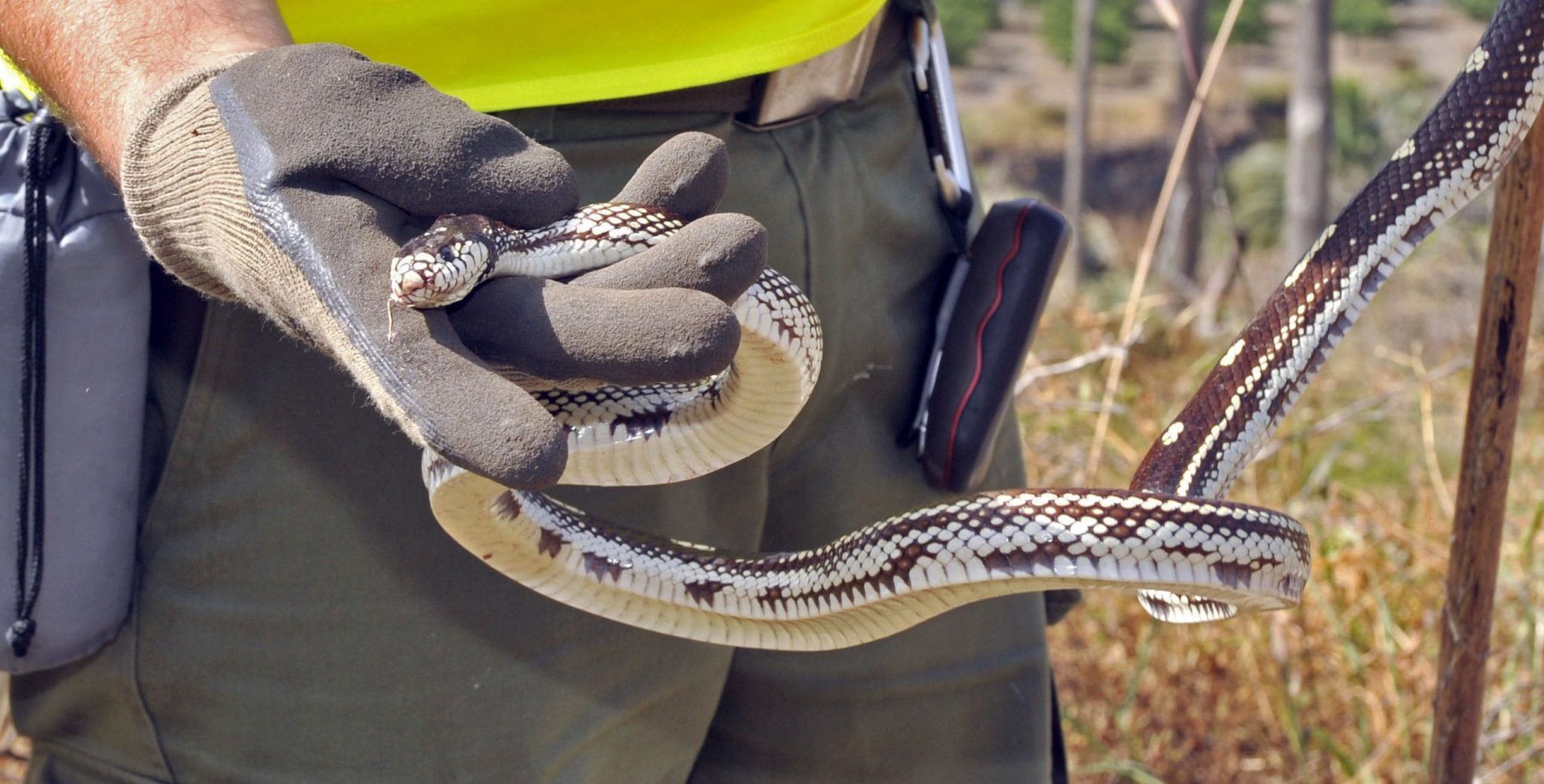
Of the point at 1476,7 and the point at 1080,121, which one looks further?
the point at 1476,7

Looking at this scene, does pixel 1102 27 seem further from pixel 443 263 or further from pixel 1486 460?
pixel 443 263

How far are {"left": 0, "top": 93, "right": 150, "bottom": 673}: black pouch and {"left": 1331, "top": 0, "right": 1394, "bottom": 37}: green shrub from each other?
95.5 feet

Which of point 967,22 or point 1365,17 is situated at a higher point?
point 1365,17

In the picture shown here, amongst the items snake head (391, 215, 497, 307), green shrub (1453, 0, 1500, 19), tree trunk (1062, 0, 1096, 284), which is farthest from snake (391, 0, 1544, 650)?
green shrub (1453, 0, 1500, 19)

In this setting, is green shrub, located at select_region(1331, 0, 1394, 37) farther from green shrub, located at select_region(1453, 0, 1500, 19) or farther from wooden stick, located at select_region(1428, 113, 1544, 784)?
wooden stick, located at select_region(1428, 113, 1544, 784)

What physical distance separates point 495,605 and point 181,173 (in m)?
0.61

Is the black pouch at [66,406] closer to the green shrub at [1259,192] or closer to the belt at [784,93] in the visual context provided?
the belt at [784,93]

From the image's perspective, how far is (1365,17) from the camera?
2736cm

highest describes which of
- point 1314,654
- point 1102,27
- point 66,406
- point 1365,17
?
point 66,406

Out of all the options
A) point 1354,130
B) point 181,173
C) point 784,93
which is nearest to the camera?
point 181,173

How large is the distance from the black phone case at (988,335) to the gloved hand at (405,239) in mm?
692

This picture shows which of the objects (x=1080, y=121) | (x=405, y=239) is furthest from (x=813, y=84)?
(x=1080, y=121)

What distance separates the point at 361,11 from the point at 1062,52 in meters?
29.2

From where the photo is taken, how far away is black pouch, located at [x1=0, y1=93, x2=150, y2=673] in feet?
4.36
